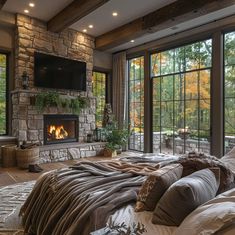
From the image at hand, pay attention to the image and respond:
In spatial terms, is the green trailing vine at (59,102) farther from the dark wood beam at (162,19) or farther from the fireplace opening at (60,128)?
the dark wood beam at (162,19)

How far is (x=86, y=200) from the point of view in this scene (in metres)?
1.63

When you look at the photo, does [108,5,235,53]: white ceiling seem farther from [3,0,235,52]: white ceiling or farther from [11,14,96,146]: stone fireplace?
[11,14,96,146]: stone fireplace

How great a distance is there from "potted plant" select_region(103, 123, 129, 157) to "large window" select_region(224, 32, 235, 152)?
2606 mm

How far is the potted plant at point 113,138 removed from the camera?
244 inches

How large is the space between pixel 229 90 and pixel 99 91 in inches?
145

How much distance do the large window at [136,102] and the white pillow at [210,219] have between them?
218 inches

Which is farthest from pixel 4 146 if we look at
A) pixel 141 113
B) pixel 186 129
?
pixel 186 129

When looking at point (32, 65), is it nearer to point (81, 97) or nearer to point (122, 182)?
point (81, 97)

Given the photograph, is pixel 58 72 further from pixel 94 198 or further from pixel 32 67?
pixel 94 198

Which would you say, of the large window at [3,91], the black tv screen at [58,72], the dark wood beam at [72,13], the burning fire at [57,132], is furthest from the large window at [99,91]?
the large window at [3,91]

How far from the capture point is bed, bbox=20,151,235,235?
1.42m

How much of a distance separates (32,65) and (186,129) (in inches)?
154

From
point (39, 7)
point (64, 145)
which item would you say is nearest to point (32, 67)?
point (39, 7)

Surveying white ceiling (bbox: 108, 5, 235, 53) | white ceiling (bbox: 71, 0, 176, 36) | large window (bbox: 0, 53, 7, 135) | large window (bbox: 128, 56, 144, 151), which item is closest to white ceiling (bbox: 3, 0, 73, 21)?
white ceiling (bbox: 71, 0, 176, 36)
